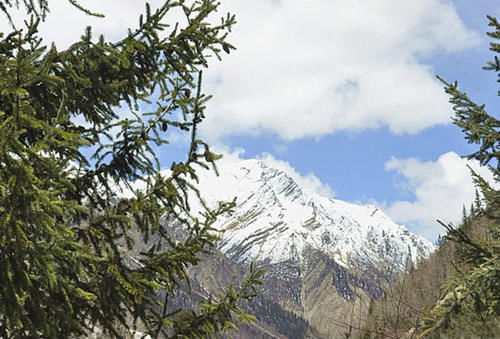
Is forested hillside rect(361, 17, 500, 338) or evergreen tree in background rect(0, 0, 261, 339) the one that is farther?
forested hillside rect(361, 17, 500, 338)

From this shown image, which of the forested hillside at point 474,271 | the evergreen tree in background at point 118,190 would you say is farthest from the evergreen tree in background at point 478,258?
the evergreen tree in background at point 118,190

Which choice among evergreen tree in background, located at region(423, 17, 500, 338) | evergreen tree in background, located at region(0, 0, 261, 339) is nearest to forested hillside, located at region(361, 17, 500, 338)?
evergreen tree in background, located at region(423, 17, 500, 338)

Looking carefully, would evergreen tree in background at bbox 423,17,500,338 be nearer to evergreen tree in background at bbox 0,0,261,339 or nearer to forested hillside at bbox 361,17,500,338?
forested hillside at bbox 361,17,500,338

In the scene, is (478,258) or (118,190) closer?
(118,190)

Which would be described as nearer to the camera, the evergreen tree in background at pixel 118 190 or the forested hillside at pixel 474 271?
the evergreen tree in background at pixel 118 190

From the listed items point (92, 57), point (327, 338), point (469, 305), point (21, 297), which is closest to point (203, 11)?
point (92, 57)

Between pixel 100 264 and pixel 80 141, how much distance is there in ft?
5.69

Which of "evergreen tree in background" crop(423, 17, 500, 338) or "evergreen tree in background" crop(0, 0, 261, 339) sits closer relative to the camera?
"evergreen tree in background" crop(0, 0, 261, 339)

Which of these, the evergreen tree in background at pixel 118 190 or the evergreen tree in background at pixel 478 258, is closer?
the evergreen tree in background at pixel 118 190

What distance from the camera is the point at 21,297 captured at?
3.03m

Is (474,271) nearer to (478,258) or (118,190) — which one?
(478,258)

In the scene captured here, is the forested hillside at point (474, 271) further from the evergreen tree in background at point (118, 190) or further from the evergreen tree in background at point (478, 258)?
the evergreen tree in background at point (118, 190)

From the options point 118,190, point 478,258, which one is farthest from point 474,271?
point 118,190

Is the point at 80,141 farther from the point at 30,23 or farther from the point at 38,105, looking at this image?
the point at 30,23
